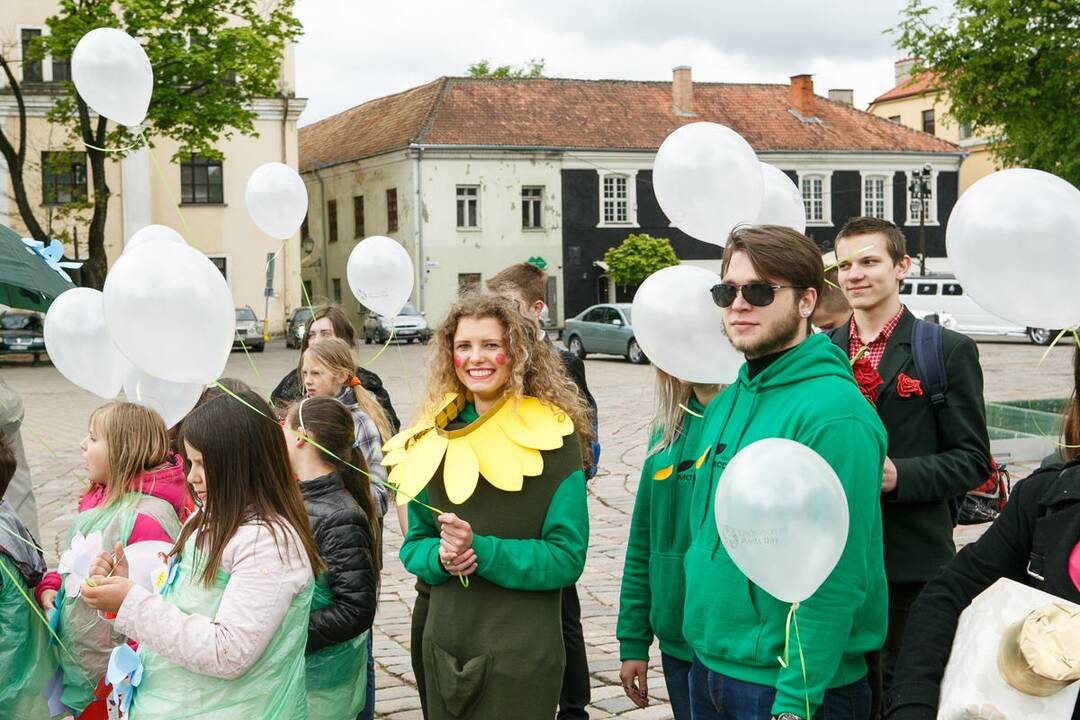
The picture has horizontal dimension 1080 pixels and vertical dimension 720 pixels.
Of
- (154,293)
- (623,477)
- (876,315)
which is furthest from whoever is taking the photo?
(623,477)

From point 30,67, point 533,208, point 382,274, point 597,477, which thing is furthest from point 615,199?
point 382,274

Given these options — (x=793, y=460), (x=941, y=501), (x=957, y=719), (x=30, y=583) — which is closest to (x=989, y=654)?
(x=957, y=719)

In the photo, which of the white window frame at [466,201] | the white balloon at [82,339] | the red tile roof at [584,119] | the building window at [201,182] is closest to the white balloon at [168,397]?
the white balloon at [82,339]

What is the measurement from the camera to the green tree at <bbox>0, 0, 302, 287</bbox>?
29.8 metres

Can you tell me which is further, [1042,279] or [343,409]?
[343,409]

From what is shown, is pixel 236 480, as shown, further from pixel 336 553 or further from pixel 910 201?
pixel 910 201

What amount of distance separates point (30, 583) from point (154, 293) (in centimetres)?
124

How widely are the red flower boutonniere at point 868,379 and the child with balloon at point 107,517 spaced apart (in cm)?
Answer: 226

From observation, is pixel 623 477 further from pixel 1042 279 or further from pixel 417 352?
pixel 417 352

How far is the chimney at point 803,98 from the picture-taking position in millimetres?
48656

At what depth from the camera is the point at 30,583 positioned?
387 centimetres

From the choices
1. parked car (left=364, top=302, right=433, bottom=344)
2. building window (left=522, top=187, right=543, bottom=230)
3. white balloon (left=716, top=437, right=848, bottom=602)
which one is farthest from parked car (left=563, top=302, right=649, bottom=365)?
white balloon (left=716, top=437, right=848, bottom=602)

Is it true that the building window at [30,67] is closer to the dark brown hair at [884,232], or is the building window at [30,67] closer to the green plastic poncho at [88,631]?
the green plastic poncho at [88,631]

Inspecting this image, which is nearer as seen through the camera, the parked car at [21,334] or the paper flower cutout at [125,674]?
the paper flower cutout at [125,674]
